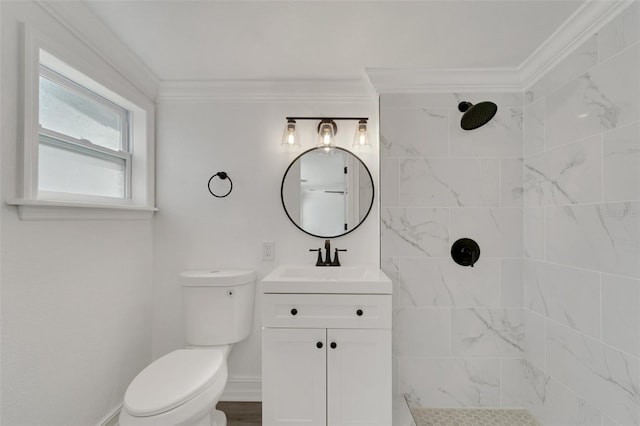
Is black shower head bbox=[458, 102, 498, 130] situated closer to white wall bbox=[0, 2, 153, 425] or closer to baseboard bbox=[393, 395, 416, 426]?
baseboard bbox=[393, 395, 416, 426]

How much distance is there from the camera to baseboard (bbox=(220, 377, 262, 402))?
2055mm

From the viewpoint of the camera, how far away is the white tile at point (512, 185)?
184 cm

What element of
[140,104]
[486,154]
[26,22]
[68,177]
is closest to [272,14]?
[26,22]

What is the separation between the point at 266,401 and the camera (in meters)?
1.54

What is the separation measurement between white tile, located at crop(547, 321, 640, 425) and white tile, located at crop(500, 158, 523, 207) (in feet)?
2.28

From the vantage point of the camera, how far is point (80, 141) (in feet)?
5.09

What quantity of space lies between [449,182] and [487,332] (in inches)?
36.7

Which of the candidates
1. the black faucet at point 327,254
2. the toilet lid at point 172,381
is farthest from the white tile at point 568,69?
the toilet lid at point 172,381

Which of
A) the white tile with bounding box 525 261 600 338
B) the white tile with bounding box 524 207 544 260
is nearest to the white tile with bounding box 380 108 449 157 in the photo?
the white tile with bounding box 524 207 544 260

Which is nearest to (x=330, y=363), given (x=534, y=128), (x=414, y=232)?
(x=414, y=232)

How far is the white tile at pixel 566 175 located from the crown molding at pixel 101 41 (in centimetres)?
231

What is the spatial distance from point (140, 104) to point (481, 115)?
2.03m

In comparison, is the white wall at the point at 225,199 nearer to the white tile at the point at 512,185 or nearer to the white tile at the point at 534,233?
the white tile at the point at 512,185

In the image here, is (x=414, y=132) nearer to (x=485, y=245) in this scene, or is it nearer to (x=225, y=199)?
(x=485, y=245)
